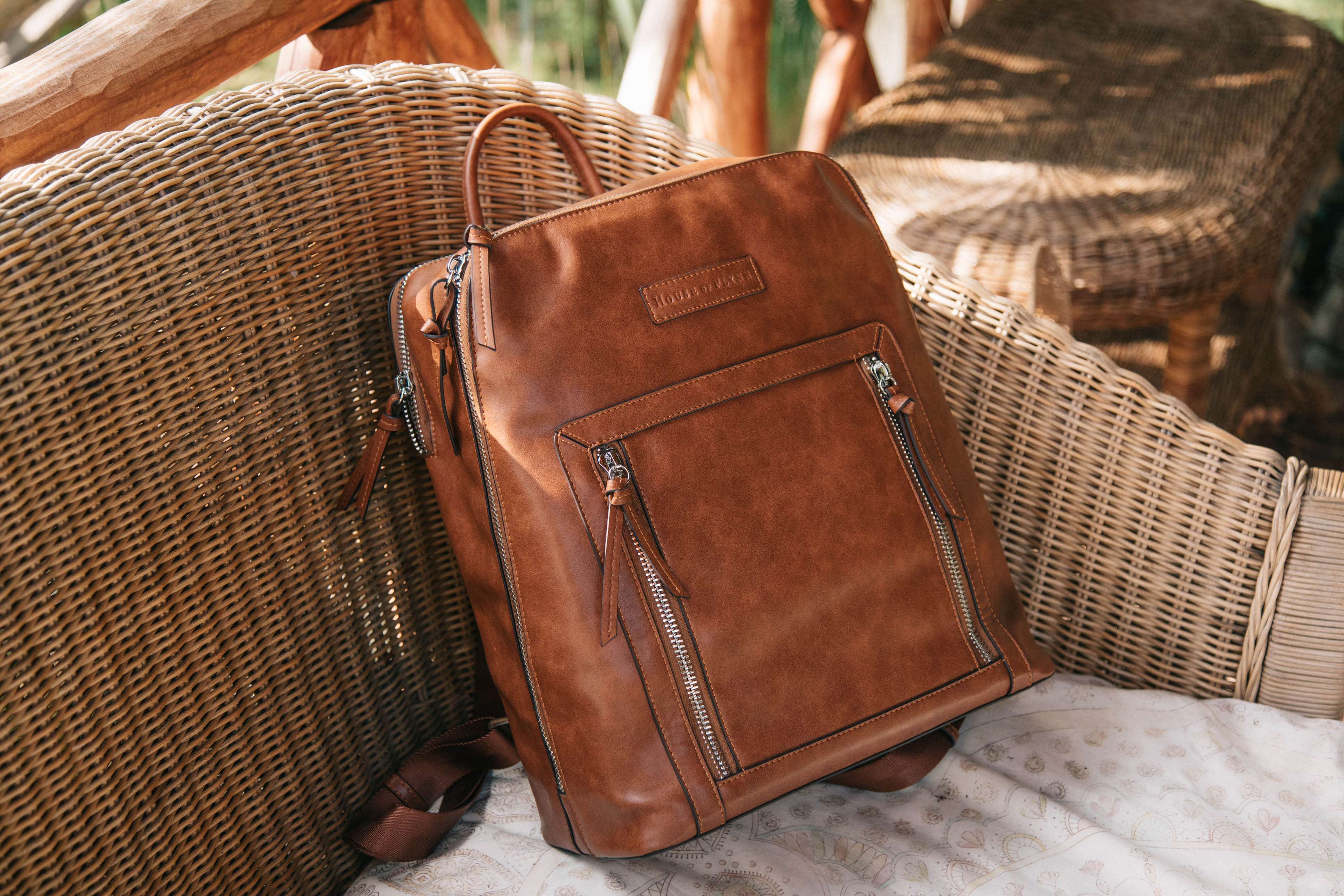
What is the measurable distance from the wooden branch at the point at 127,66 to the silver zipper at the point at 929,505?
655mm

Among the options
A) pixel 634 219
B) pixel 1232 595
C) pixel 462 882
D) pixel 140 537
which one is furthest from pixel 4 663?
pixel 1232 595

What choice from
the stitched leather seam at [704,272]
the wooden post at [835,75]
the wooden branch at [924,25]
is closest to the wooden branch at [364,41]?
the stitched leather seam at [704,272]

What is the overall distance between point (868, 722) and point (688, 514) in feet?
0.67

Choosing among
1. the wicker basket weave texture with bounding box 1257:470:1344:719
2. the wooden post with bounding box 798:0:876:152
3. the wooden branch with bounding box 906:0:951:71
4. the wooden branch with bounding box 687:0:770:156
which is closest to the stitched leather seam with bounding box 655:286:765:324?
the wicker basket weave texture with bounding box 1257:470:1344:719

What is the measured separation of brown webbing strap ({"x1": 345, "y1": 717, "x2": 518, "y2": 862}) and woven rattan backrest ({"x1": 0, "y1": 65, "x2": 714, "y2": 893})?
0.04m

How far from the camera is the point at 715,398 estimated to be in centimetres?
69

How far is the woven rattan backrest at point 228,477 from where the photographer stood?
22.3 inches

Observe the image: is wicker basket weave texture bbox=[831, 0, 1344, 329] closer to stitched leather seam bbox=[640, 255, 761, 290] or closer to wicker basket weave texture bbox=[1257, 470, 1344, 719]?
wicker basket weave texture bbox=[1257, 470, 1344, 719]

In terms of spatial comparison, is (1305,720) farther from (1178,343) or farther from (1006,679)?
(1178,343)

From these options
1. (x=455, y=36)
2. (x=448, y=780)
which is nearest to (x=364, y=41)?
(x=455, y=36)

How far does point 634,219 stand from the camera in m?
0.71

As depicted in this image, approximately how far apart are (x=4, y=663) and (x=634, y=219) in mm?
477

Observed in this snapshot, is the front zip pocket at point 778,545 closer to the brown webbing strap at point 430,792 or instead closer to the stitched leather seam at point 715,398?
the stitched leather seam at point 715,398

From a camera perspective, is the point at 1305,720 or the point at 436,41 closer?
the point at 1305,720
